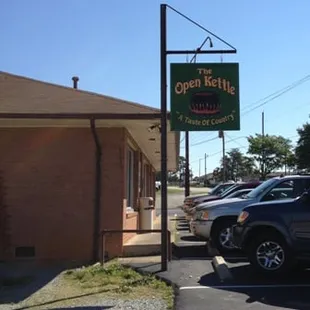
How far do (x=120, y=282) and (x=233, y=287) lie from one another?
196cm

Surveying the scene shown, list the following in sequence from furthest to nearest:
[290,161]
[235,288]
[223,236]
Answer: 1. [290,161]
2. [223,236]
3. [235,288]

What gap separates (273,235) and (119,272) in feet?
9.51

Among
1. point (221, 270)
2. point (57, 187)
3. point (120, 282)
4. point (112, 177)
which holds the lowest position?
point (120, 282)

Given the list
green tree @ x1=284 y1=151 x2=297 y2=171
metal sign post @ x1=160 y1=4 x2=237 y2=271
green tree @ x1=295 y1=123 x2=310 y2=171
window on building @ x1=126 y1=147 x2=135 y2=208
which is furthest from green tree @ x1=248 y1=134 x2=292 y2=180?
metal sign post @ x1=160 y1=4 x2=237 y2=271

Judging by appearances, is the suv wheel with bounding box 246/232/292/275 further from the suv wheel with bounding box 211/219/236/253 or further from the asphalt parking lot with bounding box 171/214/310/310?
the suv wheel with bounding box 211/219/236/253

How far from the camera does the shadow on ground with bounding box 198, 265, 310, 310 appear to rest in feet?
25.8

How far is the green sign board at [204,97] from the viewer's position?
34.2 feet

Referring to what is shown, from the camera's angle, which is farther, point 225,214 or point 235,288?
point 225,214

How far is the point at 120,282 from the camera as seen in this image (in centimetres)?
962

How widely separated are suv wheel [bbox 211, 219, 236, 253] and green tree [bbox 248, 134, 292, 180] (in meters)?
58.4

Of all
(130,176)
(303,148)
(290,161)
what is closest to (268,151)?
(290,161)

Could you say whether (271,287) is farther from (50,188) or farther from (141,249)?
(50,188)

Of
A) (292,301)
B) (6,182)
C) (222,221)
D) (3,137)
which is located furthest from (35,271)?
(292,301)

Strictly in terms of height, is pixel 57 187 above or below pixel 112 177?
below
